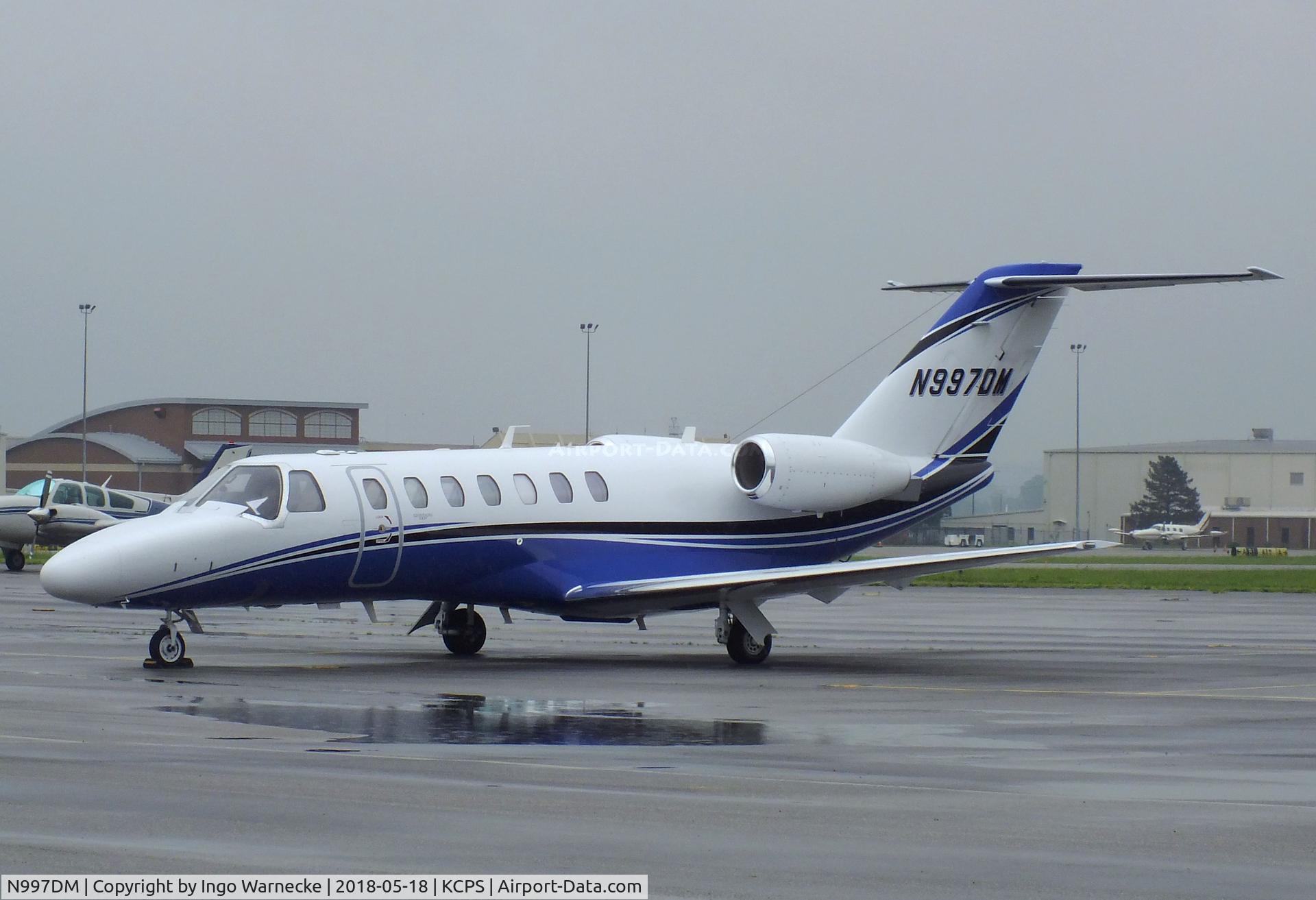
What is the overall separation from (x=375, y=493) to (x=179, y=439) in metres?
90.8

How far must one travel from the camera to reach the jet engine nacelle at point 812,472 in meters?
22.9

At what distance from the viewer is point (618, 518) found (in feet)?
74.3

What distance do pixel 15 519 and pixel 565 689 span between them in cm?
3572

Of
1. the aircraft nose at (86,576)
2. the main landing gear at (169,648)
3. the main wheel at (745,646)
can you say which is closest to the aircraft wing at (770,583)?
the main wheel at (745,646)

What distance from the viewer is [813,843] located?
898 centimetres

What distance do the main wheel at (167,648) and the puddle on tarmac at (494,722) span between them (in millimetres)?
3658

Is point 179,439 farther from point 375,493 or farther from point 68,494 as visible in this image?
point 375,493

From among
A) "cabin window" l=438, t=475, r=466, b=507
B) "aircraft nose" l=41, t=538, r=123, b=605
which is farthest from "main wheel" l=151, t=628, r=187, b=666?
"cabin window" l=438, t=475, r=466, b=507

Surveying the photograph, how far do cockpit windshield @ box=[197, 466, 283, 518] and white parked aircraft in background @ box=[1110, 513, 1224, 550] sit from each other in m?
102

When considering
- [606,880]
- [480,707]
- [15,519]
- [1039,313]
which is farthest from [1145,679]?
[15,519]

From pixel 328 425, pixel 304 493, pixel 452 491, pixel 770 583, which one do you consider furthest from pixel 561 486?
pixel 328 425

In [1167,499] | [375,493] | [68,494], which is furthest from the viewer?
[1167,499]

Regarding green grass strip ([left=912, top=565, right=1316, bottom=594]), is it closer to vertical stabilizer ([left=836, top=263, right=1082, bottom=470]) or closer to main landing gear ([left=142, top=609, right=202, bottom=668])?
vertical stabilizer ([left=836, top=263, right=1082, bottom=470])

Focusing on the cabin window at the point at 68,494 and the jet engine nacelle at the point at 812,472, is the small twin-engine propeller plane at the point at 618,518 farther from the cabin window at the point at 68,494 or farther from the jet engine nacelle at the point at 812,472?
the cabin window at the point at 68,494
